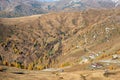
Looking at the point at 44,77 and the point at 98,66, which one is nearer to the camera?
the point at 44,77

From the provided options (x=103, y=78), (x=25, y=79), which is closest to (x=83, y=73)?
(x=103, y=78)

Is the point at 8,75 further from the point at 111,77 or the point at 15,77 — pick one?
the point at 111,77

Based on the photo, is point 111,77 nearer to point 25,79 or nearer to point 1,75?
point 25,79

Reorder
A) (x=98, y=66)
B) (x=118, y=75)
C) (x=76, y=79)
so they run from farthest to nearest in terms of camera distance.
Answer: (x=98, y=66) → (x=118, y=75) → (x=76, y=79)

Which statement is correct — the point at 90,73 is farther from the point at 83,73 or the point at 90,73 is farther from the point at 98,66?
the point at 98,66

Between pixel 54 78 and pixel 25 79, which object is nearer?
pixel 25 79

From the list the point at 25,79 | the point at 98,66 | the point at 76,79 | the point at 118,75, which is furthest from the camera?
the point at 98,66

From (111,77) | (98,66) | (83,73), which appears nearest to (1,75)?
(83,73)

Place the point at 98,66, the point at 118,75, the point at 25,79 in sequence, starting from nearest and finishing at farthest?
1. the point at 25,79
2. the point at 118,75
3. the point at 98,66

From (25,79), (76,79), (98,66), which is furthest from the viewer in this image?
(98,66)
